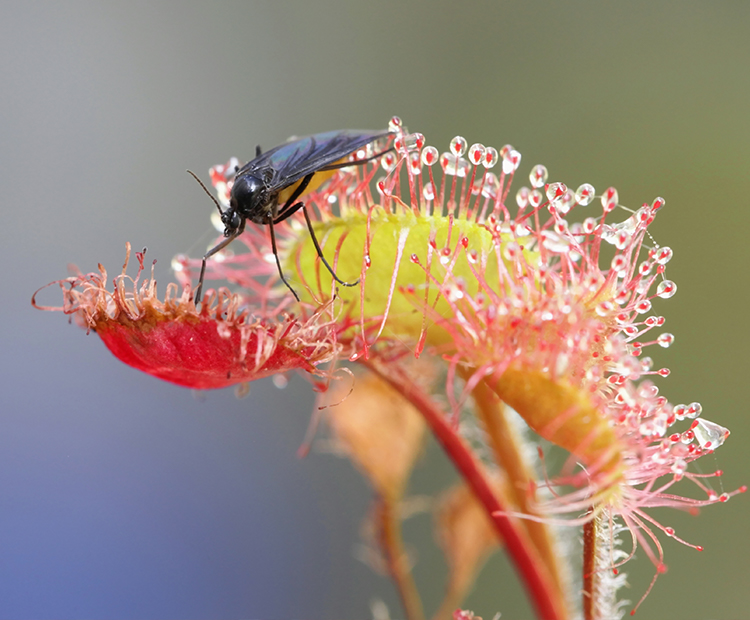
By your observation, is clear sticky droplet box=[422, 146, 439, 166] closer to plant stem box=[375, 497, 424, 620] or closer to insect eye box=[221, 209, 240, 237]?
insect eye box=[221, 209, 240, 237]

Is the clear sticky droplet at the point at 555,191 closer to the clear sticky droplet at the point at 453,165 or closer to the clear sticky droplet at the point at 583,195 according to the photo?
the clear sticky droplet at the point at 583,195

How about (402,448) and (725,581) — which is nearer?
(402,448)

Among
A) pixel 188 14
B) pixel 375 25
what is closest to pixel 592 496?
pixel 375 25

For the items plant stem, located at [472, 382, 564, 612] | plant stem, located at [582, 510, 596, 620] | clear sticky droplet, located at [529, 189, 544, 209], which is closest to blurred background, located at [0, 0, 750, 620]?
plant stem, located at [472, 382, 564, 612]

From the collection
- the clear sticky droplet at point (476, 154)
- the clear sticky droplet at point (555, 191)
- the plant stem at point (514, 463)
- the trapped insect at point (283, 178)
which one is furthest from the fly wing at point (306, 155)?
the plant stem at point (514, 463)

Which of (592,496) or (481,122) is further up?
(481,122)

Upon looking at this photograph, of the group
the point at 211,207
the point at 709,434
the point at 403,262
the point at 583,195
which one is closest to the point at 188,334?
the point at 403,262

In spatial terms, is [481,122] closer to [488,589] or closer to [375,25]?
[375,25]

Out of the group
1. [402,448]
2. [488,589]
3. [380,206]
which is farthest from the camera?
[488,589]
